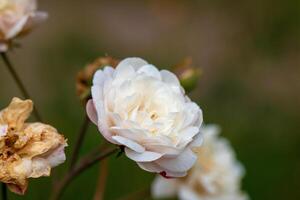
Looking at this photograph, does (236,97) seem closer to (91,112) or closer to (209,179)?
(209,179)

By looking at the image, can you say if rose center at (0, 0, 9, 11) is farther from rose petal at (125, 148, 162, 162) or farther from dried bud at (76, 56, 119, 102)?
rose petal at (125, 148, 162, 162)

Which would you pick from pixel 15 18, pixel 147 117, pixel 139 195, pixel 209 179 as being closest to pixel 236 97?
pixel 209 179

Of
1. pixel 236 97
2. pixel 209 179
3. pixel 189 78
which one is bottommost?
pixel 236 97

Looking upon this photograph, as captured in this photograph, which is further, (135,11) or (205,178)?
(135,11)

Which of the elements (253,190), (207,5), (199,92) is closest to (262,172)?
(253,190)

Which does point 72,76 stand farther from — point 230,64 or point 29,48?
point 29,48

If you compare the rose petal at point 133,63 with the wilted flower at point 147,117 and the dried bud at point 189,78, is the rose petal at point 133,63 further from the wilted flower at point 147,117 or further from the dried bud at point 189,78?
the dried bud at point 189,78

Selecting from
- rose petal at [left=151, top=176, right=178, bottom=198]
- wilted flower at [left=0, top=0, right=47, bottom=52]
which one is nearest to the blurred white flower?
rose petal at [left=151, top=176, right=178, bottom=198]
